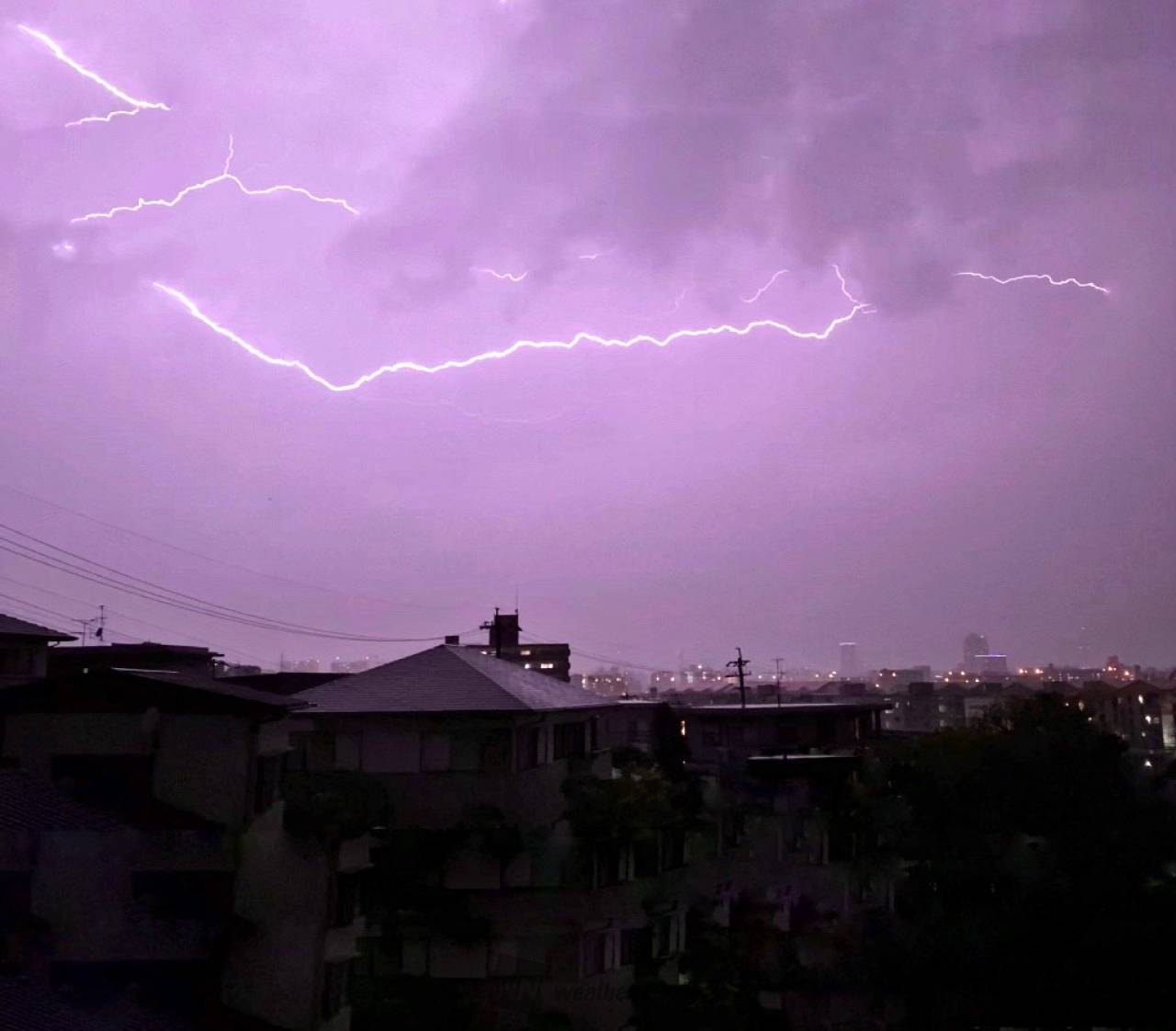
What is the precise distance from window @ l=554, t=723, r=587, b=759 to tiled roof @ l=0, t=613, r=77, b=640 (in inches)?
522

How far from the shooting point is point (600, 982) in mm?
18359

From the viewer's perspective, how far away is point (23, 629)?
25.7 metres

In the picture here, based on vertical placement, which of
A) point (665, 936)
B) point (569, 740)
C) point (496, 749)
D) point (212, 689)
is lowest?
point (665, 936)

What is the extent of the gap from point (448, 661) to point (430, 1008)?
6135mm

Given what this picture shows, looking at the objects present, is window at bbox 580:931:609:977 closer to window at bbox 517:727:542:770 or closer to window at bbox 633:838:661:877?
window at bbox 633:838:661:877

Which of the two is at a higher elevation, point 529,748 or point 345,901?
point 529,748

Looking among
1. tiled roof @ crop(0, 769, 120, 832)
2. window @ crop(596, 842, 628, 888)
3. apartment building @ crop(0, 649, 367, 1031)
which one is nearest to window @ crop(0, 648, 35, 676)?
apartment building @ crop(0, 649, 367, 1031)

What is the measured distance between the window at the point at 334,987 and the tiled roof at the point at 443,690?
4.21m

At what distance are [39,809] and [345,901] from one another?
4184 millimetres

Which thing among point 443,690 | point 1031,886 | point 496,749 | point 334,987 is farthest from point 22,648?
point 1031,886

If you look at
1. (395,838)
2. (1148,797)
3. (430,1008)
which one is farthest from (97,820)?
(1148,797)

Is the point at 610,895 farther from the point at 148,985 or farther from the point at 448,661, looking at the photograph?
the point at 148,985

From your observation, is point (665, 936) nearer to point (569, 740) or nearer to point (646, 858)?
point (646, 858)

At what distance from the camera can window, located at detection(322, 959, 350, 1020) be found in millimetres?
14465
